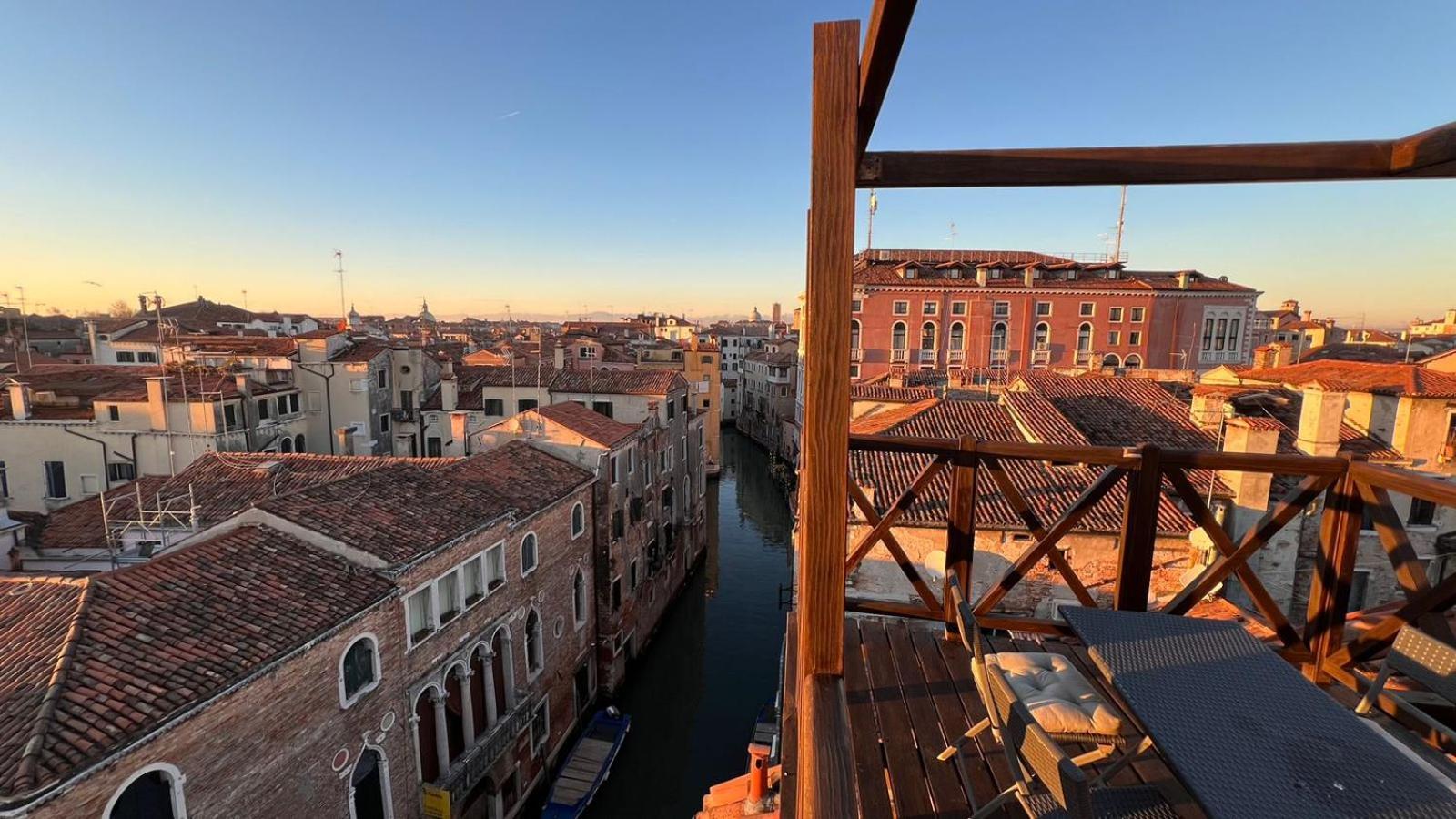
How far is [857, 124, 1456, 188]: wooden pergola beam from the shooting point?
7.83ft

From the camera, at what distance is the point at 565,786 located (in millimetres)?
14906

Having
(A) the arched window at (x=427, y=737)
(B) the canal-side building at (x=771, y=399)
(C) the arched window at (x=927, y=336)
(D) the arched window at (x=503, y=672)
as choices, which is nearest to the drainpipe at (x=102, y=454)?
(D) the arched window at (x=503, y=672)

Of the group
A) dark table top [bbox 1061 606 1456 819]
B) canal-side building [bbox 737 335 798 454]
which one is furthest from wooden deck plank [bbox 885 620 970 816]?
canal-side building [bbox 737 335 798 454]

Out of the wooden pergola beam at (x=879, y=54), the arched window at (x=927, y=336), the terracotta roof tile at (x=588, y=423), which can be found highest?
the wooden pergola beam at (x=879, y=54)

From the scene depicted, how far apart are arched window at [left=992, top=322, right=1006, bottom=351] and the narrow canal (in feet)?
58.3

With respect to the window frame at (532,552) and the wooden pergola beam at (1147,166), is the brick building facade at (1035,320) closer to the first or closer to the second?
the window frame at (532,552)

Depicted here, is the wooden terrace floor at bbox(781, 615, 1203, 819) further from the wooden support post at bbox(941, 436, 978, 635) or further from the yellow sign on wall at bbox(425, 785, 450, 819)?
the yellow sign on wall at bbox(425, 785, 450, 819)

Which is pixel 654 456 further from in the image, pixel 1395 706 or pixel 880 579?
pixel 1395 706

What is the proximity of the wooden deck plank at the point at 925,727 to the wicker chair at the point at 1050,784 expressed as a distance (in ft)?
1.07

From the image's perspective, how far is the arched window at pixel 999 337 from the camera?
37812mm

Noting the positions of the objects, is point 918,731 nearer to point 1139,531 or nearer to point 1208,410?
point 1139,531

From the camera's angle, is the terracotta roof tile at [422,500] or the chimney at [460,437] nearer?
the terracotta roof tile at [422,500]

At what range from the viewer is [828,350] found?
1995 millimetres

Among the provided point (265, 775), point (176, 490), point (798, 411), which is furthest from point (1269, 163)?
point (798, 411)
